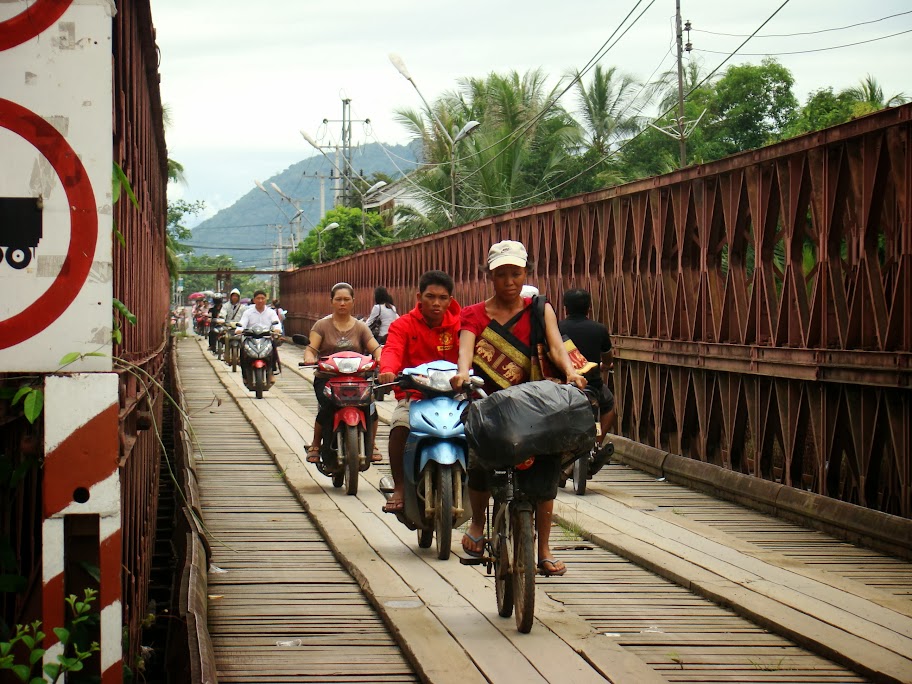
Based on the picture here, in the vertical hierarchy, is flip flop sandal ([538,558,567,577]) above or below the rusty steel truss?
below

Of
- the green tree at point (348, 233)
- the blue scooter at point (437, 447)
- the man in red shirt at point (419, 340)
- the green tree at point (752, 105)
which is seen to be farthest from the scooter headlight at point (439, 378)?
the green tree at point (348, 233)

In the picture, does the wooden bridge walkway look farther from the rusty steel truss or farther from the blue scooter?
the rusty steel truss

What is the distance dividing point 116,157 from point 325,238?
59.5m

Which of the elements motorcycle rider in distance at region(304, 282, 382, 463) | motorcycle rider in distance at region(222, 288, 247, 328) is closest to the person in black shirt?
motorcycle rider in distance at region(304, 282, 382, 463)

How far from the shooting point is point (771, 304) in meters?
9.88

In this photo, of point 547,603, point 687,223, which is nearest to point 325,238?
point 687,223

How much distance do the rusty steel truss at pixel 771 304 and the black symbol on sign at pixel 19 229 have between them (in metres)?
3.28

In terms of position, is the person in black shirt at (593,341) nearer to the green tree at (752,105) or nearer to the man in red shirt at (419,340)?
the man in red shirt at (419,340)

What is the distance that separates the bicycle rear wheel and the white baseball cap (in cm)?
110

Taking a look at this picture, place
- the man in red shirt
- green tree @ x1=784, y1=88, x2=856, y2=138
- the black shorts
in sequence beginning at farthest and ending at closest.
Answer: green tree @ x1=784, y1=88, x2=856, y2=138 → the black shorts → the man in red shirt

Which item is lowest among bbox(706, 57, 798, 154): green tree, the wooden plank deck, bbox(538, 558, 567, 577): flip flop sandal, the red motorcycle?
the wooden plank deck

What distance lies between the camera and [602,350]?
10672 millimetres

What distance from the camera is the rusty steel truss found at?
805 cm

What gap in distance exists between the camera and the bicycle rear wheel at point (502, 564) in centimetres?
593
